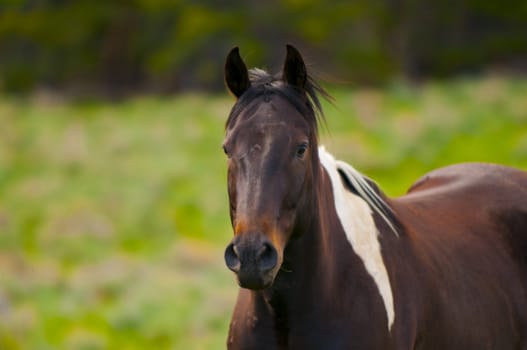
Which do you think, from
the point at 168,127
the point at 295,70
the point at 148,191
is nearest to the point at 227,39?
the point at 168,127

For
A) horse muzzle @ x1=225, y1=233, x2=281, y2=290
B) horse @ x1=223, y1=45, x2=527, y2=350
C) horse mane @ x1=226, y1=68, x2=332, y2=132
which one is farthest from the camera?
horse mane @ x1=226, y1=68, x2=332, y2=132

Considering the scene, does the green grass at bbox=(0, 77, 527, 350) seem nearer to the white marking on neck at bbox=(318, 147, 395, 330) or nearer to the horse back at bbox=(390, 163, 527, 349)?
the horse back at bbox=(390, 163, 527, 349)

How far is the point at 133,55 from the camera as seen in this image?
2812cm

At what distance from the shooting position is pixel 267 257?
3.28 meters

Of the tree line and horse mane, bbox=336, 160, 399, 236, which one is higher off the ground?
the tree line

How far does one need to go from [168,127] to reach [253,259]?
1537cm

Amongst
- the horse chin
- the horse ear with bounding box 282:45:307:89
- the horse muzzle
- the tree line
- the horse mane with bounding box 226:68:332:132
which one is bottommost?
the horse chin

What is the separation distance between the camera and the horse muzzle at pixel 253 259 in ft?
10.7

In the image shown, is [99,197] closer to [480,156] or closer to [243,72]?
[480,156]

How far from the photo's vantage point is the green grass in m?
9.89

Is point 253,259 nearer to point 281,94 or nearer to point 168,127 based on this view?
point 281,94

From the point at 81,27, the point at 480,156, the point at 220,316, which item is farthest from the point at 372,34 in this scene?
the point at 220,316

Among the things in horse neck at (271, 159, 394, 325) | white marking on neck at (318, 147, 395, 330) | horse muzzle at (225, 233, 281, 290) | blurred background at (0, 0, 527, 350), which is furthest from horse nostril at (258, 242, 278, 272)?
blurred background at (0, 0, 527, 350)

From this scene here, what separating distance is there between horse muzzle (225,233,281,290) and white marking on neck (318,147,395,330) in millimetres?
757
